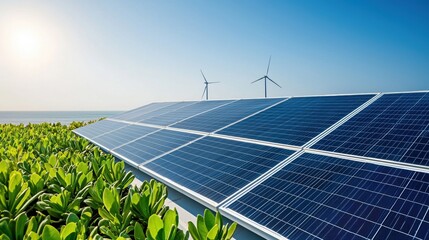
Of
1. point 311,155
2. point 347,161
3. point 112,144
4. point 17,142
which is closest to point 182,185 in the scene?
point 311,155

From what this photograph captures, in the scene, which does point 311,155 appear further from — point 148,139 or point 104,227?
point 148,139

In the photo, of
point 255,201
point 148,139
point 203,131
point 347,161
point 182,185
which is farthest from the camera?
point 148,139

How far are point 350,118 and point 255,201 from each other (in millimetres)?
4079

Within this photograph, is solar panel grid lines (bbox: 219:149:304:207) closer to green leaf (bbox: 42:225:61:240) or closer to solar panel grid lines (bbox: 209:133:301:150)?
solar panel grid lines (bbox: 209:133:301:150)

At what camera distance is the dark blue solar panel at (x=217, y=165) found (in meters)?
4.70

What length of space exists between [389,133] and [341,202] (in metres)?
2.64

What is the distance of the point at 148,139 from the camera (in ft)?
29.7

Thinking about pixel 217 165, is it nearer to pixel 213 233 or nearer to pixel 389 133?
pixel 213 233

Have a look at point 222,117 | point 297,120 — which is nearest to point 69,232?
point 297,120

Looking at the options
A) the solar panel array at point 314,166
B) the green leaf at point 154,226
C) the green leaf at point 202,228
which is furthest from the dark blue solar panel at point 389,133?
the green leaf at point 154,226

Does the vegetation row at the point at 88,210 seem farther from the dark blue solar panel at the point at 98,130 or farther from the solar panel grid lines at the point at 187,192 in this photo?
the dark blue solar panel at the point at 98,130

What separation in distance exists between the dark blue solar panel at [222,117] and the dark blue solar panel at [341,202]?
4.33 metres

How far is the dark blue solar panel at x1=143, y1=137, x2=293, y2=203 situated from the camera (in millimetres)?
4703

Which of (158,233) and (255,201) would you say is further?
(255,201)
